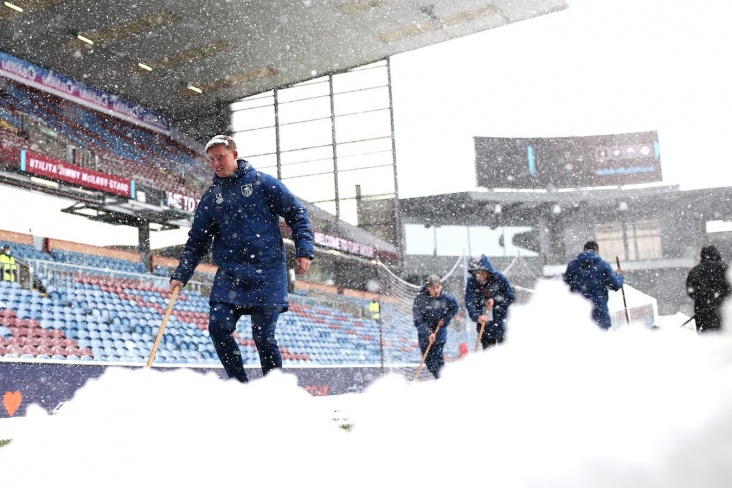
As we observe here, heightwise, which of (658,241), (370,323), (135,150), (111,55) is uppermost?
(111,55)

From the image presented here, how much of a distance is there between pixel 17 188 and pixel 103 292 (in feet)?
10.4

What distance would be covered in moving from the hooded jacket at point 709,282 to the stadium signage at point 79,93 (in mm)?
16903

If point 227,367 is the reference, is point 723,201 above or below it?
above

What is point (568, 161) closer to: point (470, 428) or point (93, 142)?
point (93, 142)

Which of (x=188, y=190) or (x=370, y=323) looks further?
(x=370, y=323)

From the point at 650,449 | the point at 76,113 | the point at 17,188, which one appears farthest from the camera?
the point at 76,113

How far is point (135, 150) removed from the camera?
2130 cm

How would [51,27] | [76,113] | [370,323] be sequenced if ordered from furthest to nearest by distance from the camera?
[370,323]
[76,113]
[51,27]

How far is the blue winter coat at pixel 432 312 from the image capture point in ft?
28.6

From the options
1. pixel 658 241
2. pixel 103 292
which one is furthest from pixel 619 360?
pixel 658 241

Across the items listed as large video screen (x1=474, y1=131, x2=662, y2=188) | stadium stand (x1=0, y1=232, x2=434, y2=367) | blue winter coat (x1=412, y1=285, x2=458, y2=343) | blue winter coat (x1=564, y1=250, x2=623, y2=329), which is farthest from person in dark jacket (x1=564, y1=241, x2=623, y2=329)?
large video screen (x1=474, y1=131, x2=662, y2=188)

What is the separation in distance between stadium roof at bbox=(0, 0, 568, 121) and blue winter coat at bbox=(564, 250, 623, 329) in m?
13.7

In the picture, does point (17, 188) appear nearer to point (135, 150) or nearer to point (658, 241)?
point (135, 150)

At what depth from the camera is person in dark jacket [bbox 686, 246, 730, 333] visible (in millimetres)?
6879
